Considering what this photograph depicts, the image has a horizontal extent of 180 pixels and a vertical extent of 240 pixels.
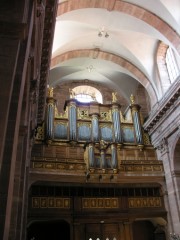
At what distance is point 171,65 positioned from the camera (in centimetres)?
1614

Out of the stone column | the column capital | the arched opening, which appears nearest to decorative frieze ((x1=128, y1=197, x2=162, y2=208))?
the stone column

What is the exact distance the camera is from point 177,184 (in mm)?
13891

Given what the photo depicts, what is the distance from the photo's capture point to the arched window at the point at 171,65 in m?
15.7

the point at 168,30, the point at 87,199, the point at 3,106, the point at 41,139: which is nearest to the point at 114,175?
the point at 87,199

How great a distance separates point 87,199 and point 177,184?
4.55 metres

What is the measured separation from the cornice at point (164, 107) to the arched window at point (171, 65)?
1.83 m

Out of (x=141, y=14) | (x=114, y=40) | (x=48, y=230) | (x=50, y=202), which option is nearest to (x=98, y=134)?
(x=50, y=202)

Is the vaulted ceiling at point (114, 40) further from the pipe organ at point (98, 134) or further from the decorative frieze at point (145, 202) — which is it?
the decorative frieze at point (145, 202)

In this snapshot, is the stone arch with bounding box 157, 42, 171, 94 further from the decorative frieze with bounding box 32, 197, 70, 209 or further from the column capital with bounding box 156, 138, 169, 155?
the decorative frieze with bounding box 32, 197, 70, 209

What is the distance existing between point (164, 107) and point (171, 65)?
311 cm

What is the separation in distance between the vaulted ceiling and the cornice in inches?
53.3

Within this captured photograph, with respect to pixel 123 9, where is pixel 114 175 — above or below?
below

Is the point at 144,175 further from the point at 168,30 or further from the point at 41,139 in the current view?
the point at 168,30

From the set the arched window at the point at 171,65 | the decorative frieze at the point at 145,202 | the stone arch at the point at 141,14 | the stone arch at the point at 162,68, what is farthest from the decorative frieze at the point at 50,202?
the stone arch at the point at 141,14
